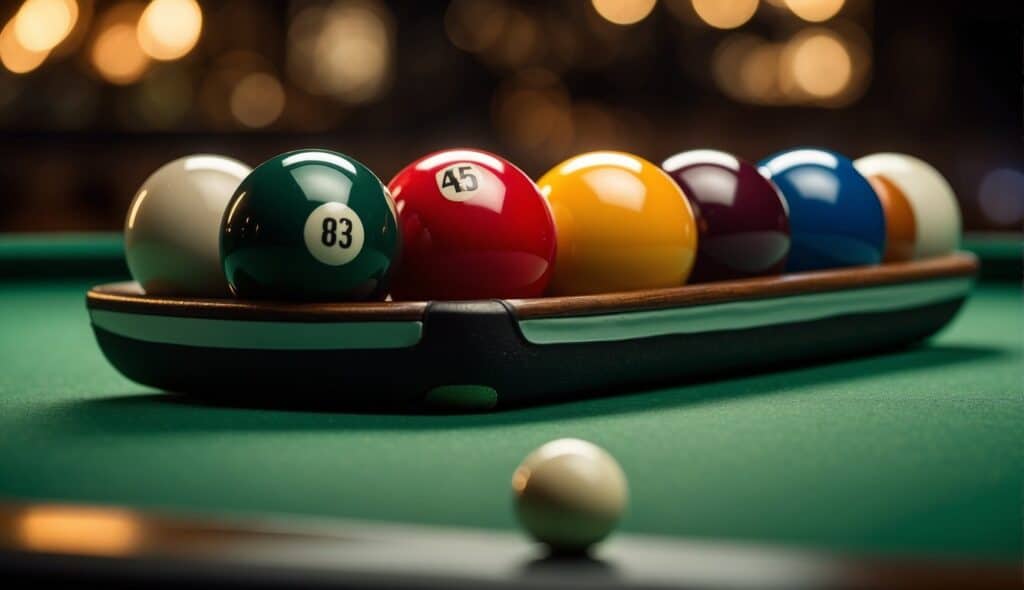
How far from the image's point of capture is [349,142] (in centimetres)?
1138

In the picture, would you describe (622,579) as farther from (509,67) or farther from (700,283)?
(509,67)

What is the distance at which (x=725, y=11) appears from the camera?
11.6 metres

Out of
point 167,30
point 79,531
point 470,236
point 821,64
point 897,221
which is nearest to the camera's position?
point 79,531

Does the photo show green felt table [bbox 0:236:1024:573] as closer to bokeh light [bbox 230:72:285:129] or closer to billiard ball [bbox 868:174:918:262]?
billiard ball [bbox 868:174:918:262]

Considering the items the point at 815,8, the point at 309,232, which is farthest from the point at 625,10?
Result: the point at 309,232

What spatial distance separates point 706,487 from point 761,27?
1001cm

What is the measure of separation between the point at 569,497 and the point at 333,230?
140cm

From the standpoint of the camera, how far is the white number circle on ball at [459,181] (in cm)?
315

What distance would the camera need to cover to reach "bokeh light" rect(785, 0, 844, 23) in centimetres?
1168

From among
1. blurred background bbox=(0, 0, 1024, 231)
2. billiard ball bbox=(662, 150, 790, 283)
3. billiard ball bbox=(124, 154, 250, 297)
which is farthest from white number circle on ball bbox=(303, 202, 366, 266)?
blurred background bbox=(0, 0, 1024, 231)

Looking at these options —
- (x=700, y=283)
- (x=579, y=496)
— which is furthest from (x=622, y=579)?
(x=700, y=283)

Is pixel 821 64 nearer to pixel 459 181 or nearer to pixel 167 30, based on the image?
pixel 167 30

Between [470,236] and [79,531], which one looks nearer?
[79,531]

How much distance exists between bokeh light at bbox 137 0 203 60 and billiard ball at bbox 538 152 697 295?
841 centimetres
